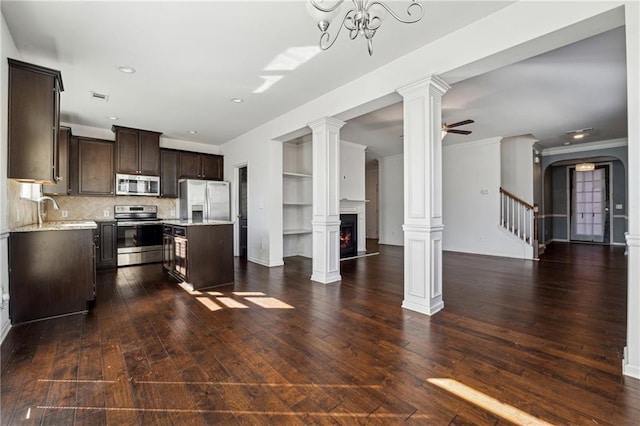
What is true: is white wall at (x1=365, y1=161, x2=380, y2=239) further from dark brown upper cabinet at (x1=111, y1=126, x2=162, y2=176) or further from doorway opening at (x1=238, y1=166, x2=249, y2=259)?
dark brown upper cabinet at (x1=111, y1=126, x2=162, y2=176)

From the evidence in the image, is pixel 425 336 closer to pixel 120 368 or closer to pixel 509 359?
pixel 509 359

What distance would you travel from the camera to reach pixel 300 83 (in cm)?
378

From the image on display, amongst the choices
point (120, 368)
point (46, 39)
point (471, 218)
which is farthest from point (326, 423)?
point (471, 218)

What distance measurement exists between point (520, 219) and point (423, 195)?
4.85 meters

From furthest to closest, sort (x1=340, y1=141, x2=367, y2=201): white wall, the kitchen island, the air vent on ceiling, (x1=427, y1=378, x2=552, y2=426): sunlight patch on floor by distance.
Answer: (x1=340, y1=141, x2=367, y2=201): white wall
the air vent on ceiling
the kitchen island
(x1=427, y1=378, x2=552, y2=426): sunlight patch on floor

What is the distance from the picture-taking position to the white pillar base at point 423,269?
293cm

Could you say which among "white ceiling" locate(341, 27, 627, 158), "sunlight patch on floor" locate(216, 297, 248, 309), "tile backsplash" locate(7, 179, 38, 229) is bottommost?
"sunlight patch on floor" locate(216, 297, 248, 309)

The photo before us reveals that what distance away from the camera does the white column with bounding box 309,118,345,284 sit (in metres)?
4.29

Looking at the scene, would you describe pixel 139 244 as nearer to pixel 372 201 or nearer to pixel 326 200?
pixel 326 200

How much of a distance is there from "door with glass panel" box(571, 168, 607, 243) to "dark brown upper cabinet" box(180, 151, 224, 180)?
10.6 metres

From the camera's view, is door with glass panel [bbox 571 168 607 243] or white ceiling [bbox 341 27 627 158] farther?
door with glass panel [bbox 571 168 607 243]

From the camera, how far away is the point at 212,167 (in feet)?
22.8

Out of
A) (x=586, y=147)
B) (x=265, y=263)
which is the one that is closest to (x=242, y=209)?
(x=265, y=263)

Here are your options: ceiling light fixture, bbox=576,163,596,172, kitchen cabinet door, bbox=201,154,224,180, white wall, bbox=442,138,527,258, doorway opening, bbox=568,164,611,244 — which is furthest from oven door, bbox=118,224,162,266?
doorway opening, bbox=568,164,611,244
